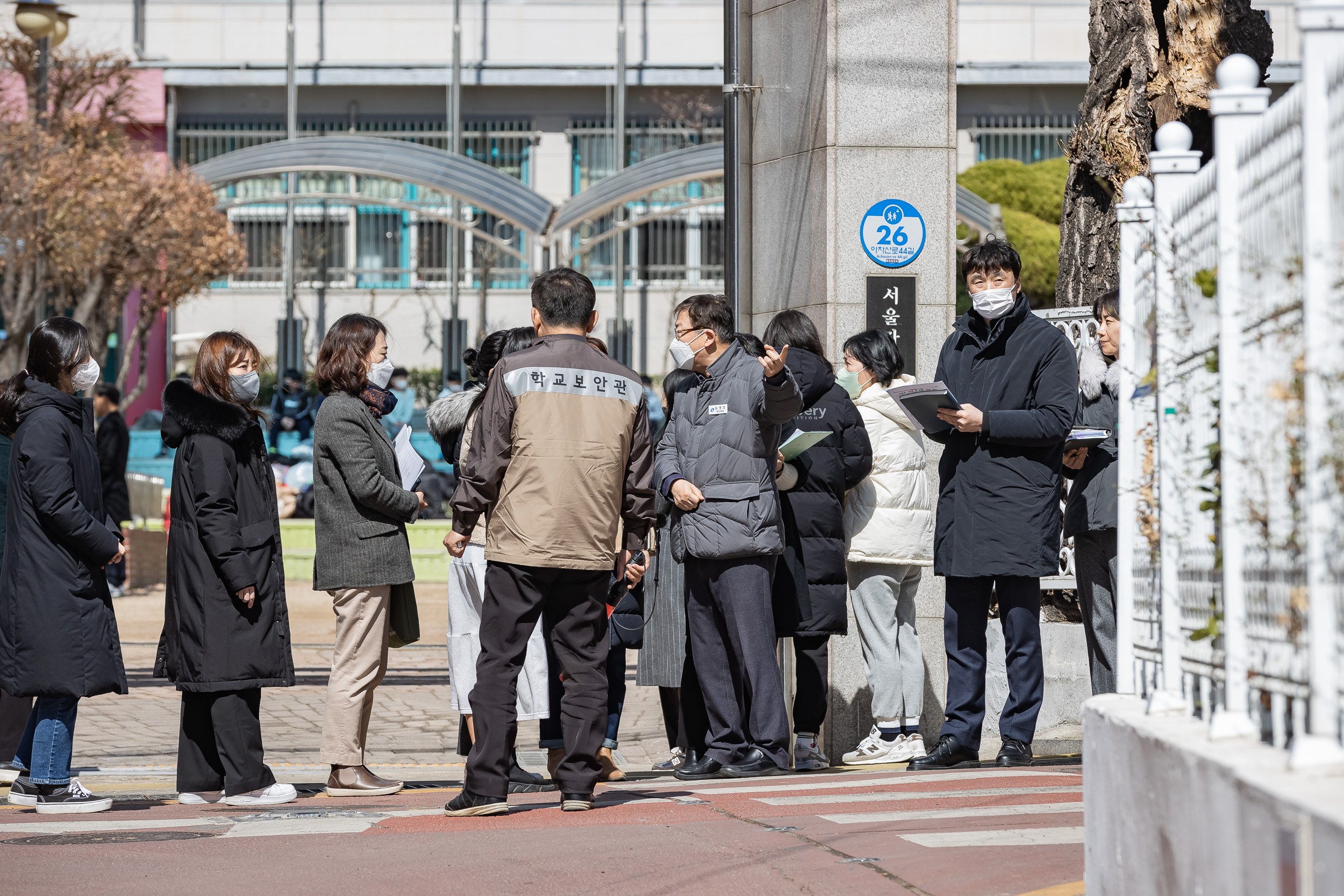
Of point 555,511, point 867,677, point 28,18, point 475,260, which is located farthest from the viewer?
point 475,260

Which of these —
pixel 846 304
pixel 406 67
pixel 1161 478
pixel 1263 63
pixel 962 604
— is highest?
pixel 406 67

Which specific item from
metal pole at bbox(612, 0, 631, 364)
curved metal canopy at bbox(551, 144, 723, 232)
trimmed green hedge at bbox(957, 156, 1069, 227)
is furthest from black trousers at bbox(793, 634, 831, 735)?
metal pole at bbox(612, 0, 631, 364)

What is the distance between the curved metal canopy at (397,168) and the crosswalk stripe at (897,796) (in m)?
11.3

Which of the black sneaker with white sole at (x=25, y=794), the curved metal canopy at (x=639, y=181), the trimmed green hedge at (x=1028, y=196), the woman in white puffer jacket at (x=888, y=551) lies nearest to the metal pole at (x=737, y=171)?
the woman in white puffer jacket at (x=888, y=551)

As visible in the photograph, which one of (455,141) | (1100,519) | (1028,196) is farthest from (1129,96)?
(455,141)

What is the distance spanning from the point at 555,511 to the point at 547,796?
1.52m

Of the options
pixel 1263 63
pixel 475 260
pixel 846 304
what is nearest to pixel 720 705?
pixel 846 304

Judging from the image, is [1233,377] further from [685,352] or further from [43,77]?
[43,77]

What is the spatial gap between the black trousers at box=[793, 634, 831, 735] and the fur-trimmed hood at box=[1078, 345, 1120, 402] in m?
1.61

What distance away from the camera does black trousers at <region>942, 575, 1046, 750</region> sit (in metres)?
6.94

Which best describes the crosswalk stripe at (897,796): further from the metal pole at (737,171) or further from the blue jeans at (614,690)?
the metal pole at (737,171)

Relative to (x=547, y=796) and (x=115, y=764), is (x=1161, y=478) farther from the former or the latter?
(x=115, y=764)

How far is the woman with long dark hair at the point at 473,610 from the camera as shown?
7.06 m

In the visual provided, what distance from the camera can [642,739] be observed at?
9.75 m
